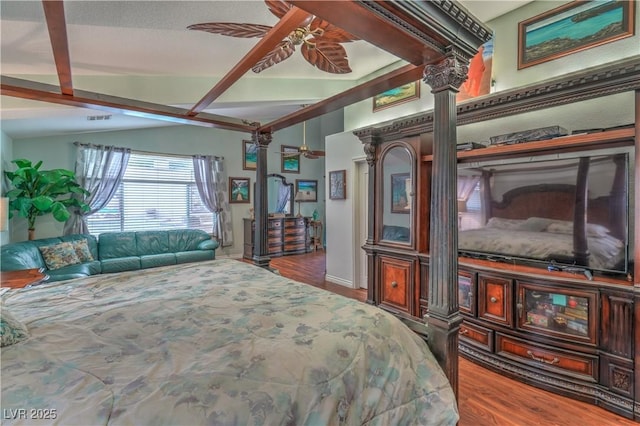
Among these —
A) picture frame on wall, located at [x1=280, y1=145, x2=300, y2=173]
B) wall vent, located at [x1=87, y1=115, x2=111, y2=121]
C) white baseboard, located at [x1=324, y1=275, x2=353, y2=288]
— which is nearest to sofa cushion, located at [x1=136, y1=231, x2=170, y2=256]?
wall vent, located at [x1=87, y1=115, x2=111, y2=121]

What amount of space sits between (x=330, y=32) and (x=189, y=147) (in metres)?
5.63

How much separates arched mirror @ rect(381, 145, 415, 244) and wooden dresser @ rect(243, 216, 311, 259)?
430 centimetres

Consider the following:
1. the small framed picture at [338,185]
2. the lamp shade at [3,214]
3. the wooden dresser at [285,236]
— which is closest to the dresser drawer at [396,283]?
the small framed picture at [338,185]

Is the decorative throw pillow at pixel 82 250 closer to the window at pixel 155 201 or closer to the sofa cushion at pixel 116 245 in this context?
the sofa cushion at pixel 116 245

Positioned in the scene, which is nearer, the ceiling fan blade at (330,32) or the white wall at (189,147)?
the ceiling fan blade at (330,32)

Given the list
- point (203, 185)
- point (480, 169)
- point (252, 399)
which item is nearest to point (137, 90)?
point (252, 399)

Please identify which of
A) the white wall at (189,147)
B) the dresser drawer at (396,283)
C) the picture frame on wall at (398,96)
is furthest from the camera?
the white wall at (189,147)

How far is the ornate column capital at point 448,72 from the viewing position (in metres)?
1.34

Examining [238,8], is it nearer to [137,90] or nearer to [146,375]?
[137,90]

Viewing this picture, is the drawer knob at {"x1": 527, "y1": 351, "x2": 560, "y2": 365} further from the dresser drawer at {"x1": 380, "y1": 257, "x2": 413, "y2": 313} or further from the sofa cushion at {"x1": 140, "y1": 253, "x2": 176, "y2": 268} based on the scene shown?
the sofa cushion at {"x1": 140, "y1": 253, "x2": 176, "y2": 268}

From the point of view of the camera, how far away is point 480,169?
111 inches

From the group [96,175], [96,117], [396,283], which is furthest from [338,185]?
[96,175]

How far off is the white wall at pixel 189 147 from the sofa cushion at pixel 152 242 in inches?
48.5

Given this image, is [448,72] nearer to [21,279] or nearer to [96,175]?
[21,279]
